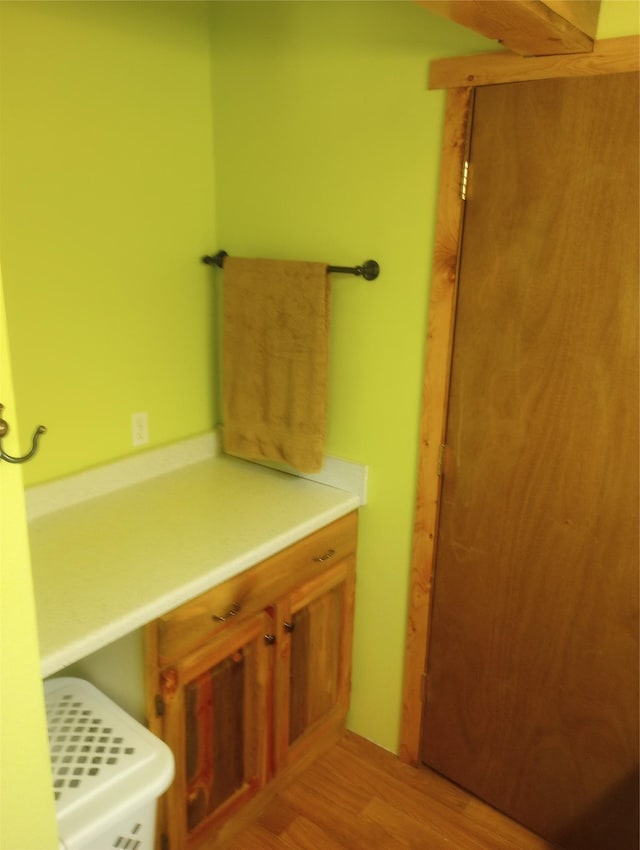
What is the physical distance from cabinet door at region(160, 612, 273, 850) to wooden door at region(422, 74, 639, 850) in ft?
1.75

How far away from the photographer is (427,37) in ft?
5.49

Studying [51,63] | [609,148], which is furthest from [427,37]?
[51,63]

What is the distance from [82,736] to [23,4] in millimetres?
1664

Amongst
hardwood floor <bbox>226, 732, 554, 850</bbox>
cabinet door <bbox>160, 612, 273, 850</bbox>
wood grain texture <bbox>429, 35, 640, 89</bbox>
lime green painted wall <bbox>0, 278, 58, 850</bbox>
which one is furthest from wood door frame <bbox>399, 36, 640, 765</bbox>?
lime green painted wall <bbox>0, 278, 58, 850</bbox>

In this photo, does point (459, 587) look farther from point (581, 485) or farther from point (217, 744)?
point (217, 744)

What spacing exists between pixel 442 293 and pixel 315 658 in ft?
3.64

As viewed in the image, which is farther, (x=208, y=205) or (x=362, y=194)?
(x=208, y=205)

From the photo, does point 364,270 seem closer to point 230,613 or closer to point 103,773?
point 230,613

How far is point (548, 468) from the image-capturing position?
1.68 m

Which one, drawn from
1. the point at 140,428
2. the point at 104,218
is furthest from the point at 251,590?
→ the point at 104,218

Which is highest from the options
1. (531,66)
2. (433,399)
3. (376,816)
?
(531,66)

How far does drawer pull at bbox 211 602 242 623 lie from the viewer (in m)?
1.68

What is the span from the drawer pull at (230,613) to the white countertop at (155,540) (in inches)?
3.8

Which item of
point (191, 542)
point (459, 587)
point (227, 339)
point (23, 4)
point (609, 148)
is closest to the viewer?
point (609, 148)
